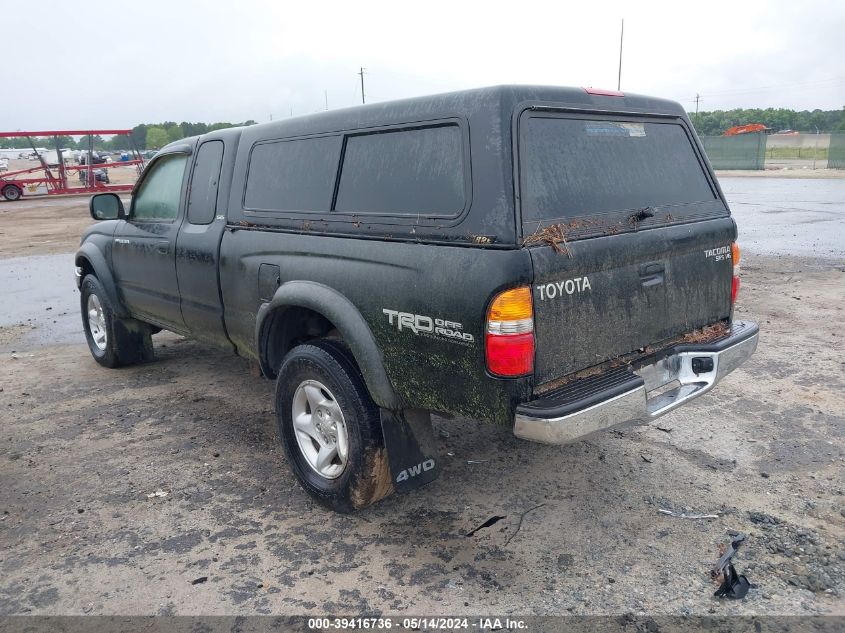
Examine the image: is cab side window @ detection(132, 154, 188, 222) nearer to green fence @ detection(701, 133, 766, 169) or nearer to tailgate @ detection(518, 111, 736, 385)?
tailgate @ detection(518, 111, 736, 385)

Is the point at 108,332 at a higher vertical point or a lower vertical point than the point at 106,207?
lower

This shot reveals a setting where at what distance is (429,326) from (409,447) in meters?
0.81

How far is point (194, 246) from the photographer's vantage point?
450 centimetres

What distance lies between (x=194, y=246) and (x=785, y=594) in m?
3.81

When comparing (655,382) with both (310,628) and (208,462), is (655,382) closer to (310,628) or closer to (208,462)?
(310,628)

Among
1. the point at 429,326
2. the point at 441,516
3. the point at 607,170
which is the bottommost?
the point at 441,516

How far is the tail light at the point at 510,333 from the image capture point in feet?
8.70

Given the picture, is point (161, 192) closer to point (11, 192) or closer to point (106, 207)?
point (106, 207)

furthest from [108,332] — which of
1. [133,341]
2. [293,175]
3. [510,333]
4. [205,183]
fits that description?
[510,333]

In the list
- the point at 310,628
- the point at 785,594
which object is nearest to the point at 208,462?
the point at 310,628

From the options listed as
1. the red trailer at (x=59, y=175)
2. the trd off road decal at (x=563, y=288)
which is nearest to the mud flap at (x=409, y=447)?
the trd off road decal at (x=563, y=288)

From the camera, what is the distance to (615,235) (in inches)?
122

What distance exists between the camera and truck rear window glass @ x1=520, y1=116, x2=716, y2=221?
2.90 m

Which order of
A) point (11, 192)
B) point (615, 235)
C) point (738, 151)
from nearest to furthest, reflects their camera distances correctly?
1. point (615, 235)
2. point (11, 192)
3. point (738, 151)
